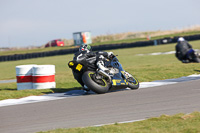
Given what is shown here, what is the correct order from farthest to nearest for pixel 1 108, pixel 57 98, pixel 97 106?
1. pixel 57 98
2. pixel 1 108
3. pixel 97 106

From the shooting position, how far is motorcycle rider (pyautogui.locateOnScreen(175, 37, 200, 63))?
16984 mm

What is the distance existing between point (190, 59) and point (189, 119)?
12.0m

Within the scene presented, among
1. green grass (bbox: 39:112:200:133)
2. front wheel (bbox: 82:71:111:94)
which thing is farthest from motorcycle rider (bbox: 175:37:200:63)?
green grass (bbox: 39:112:200:133)

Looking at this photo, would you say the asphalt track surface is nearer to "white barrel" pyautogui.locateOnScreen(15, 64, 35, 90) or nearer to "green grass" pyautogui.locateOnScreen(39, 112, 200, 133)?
"green grass" pyautogui.locateOnScreen(39, 112, 200, 133)

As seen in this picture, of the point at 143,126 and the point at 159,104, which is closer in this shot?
the point at 143,126

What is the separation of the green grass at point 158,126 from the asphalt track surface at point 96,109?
1.75 feet

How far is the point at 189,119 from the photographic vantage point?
561cm

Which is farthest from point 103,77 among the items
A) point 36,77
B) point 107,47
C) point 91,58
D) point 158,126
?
point 107,47

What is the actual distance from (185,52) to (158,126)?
485 inches

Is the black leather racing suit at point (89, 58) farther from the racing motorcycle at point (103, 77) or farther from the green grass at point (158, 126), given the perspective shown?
the green grass at point (158, 126)

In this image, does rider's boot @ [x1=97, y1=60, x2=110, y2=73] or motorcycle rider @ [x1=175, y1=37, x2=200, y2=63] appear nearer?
rider's boot @ [x1=97, y1=60, x2=110, y2=73]

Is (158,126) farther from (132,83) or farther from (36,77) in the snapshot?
(36,77)

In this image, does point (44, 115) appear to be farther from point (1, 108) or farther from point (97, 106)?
point (1, 108)

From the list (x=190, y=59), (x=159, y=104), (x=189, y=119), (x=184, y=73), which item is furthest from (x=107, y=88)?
(x=190, y=59)
